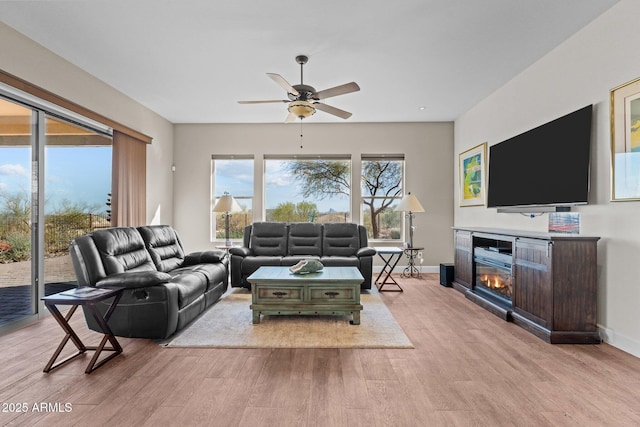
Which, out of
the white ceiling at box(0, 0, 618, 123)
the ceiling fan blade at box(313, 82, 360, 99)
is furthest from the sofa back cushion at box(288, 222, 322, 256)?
the ceiling fan blade at box(313, 82, 360, 99)

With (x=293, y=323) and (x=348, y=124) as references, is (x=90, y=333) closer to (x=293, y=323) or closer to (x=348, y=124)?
(x=293, y=323)

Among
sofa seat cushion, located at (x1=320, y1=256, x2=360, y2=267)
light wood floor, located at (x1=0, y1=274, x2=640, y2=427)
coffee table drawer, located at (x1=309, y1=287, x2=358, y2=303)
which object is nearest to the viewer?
light wood floor, located at (x1=0, y1=274, x2=640, y2=427)

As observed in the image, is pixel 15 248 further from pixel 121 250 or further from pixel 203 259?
pixel 203 259

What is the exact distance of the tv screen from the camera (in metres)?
3.02

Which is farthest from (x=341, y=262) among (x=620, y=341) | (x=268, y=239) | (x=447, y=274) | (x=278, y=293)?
(x=620, y=341)

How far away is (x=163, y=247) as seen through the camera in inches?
166

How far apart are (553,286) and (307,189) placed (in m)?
4.31

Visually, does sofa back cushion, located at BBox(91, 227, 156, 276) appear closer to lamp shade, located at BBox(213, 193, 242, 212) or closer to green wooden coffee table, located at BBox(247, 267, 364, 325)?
green wooden coffee table, located at BBox(247, 267, 364, 325)

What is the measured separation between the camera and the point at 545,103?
3627 millimetres

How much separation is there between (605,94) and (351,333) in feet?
10.0

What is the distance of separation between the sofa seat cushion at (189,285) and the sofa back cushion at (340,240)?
2.12 metres

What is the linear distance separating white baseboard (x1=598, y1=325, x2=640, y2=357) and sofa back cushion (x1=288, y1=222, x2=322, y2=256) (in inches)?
135

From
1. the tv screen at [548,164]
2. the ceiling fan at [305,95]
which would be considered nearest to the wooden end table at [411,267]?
the tv screen at [548,164]

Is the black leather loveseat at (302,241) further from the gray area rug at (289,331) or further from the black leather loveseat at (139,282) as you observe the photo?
the gray area rug at (289,331)
